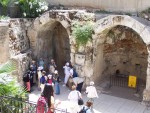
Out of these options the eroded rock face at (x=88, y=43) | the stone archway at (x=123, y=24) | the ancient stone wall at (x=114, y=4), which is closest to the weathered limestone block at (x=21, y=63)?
the eroded rock face at (x=88, y=43)

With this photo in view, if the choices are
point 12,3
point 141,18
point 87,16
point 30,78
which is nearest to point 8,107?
point 30,78

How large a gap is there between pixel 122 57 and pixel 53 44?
4013 mm

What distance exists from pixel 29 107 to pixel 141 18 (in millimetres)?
6649

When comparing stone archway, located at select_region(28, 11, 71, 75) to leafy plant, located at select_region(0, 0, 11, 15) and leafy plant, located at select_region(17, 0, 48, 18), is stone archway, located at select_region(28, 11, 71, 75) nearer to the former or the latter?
leafy plant, located at select_region(17, 0, 48, 18)

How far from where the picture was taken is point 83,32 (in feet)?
38.8

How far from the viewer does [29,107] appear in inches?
300

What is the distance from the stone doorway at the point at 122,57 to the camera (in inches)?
506

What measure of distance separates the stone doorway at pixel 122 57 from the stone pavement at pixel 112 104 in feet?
2.36

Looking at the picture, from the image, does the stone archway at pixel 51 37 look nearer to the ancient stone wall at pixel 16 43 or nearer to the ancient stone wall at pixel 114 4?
the ancient stone wall at pixel 16 43

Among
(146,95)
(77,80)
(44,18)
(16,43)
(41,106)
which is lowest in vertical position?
(146,95)

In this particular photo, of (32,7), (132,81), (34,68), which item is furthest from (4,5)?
(132,81)

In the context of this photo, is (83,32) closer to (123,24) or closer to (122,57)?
(123,24)

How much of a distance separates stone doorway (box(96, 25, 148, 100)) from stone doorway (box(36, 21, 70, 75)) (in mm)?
2670

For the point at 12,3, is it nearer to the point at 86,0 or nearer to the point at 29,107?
the point at 86,0
